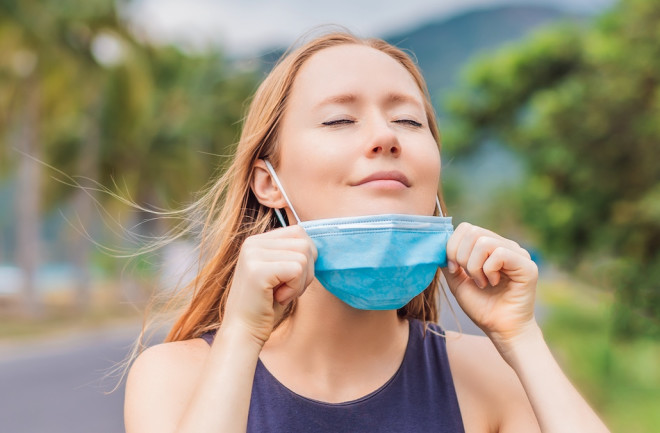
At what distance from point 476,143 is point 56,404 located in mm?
11238

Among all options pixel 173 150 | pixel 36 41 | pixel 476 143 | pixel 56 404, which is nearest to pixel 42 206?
pixel 173 150

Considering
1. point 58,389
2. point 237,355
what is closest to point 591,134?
point 58,389

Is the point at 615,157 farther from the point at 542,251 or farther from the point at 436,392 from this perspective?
the point at 436,392

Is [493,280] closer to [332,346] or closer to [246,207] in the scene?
[332,346]

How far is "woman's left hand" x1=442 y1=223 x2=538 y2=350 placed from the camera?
187 cm

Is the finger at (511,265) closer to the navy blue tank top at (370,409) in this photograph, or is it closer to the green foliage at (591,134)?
the navy blue tank top at (370,409)

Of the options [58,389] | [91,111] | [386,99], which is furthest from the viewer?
[91,111]

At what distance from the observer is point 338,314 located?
6.82 feet

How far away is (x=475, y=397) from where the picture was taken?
78.9 inches

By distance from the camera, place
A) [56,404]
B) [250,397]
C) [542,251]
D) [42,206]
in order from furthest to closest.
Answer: [42,206], [542,251], [56,404], [250,397]

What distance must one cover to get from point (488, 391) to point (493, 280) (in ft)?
1.06

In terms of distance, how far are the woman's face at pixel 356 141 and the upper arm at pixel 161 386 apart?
18.2 inches

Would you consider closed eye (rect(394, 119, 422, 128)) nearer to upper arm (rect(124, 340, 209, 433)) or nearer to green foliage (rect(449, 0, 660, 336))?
upper arm (rect(124, 340, 209, 433))

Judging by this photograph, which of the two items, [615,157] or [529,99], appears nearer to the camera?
[615,157]
